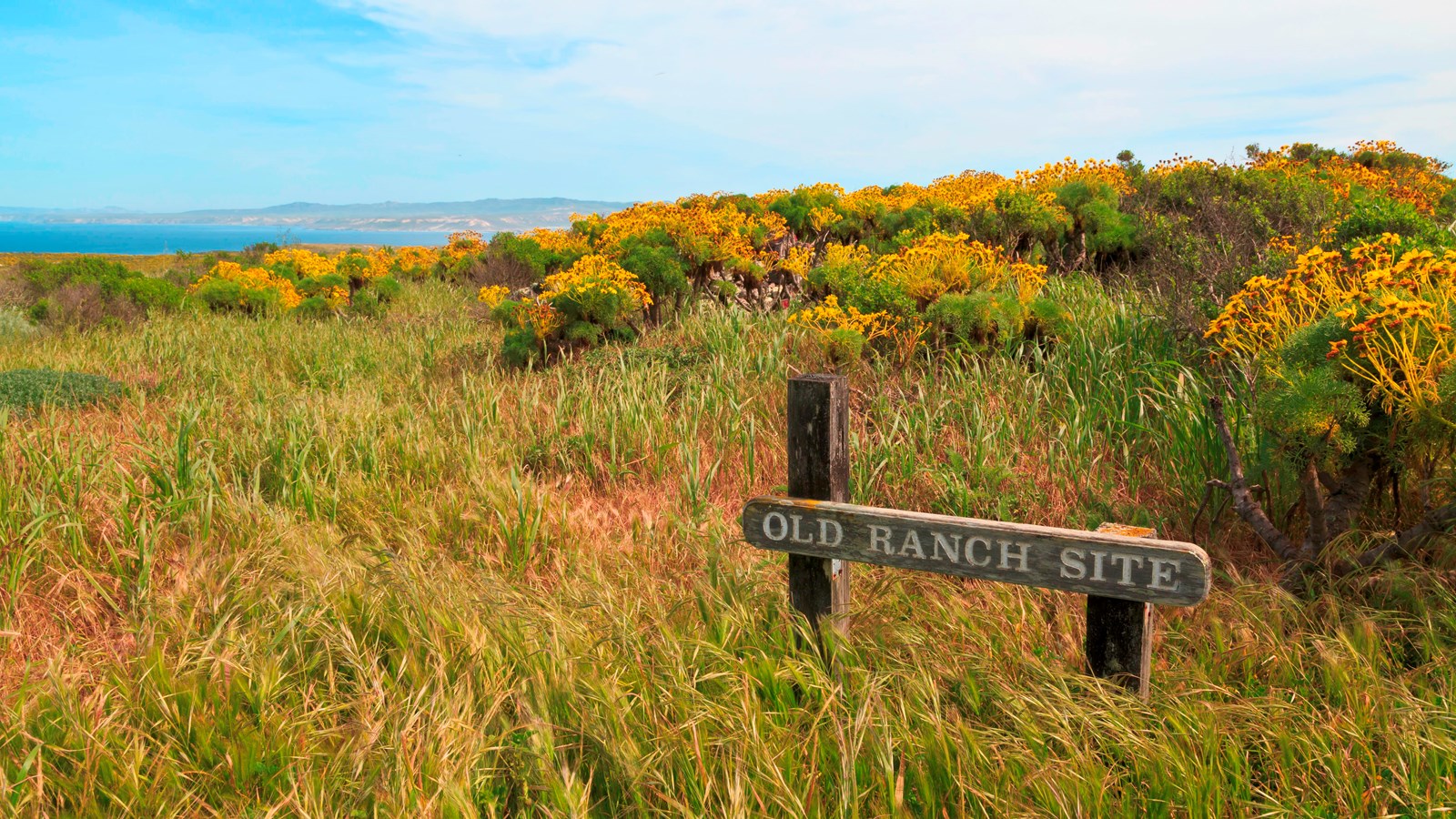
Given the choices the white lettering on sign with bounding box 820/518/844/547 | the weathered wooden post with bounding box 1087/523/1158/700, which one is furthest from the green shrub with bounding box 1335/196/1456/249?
the white lettering on sign with bounding box 820/518/844/547

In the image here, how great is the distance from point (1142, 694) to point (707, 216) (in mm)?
7547

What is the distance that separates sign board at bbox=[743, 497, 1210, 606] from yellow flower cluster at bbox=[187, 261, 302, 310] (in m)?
11.5

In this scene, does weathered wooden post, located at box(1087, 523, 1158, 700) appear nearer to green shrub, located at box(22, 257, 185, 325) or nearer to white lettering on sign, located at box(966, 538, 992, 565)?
white lettering on sign, located at box(966, 538, 992, 565)

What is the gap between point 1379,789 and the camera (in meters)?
2.24

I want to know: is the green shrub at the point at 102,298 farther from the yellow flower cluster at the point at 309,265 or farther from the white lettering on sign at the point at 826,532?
the white lettering on sign at the point at 826,532

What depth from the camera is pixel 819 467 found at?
2.84m

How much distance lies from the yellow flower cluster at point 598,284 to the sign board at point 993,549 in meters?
5.11

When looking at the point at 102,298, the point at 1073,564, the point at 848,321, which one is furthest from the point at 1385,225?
the point at 102,298

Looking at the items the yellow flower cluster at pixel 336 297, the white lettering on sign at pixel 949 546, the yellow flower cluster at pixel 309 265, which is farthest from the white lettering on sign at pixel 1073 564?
the yellow flower cluster at pixel 309 265

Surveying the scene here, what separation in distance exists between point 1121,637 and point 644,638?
1477 mm

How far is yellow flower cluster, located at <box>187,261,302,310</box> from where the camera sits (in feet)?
41.0

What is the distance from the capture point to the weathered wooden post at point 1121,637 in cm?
250

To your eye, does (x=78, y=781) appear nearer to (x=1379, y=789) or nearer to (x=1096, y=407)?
(x=1379, y=789)

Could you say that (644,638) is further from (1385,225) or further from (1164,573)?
(1385,225)
